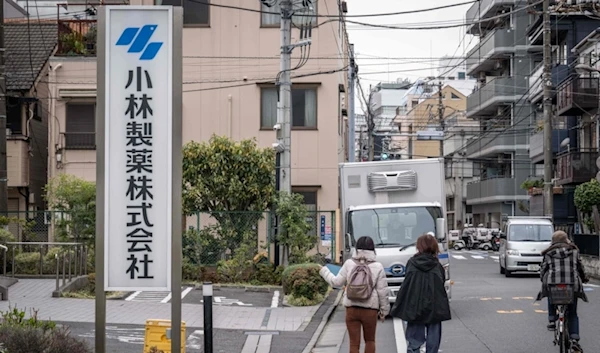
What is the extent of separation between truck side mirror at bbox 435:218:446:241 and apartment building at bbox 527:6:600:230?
2288 centimetres

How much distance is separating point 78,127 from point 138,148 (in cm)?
2416

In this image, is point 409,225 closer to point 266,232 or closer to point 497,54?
point 266,232

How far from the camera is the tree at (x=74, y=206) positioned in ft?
82.8

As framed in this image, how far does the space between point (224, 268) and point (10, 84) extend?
42.6 feet

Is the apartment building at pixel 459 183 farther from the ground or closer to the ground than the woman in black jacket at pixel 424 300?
farther from the ground

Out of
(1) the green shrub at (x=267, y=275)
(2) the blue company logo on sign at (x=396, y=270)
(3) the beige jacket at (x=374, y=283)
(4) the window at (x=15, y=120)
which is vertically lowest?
(1) the green shrub at (x=267, y=275)

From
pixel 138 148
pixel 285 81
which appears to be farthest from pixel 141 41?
pixel 285 81

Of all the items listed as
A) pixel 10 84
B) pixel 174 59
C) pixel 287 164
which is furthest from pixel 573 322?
pixel 10 84

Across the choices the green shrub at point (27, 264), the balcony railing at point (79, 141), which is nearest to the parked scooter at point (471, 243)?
the balcony railing at point (79, 141)

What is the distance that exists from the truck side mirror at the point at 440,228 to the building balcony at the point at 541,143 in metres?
29.1

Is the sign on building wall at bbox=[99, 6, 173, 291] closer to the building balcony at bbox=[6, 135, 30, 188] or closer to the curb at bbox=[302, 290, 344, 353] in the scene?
the curb at bbox=[302, 290, 344, 353]

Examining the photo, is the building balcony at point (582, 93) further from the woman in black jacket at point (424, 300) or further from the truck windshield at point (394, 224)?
the woman in black jacket at point (424, 300)

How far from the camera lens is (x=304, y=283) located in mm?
19797

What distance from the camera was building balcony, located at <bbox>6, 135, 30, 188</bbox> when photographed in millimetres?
31438
